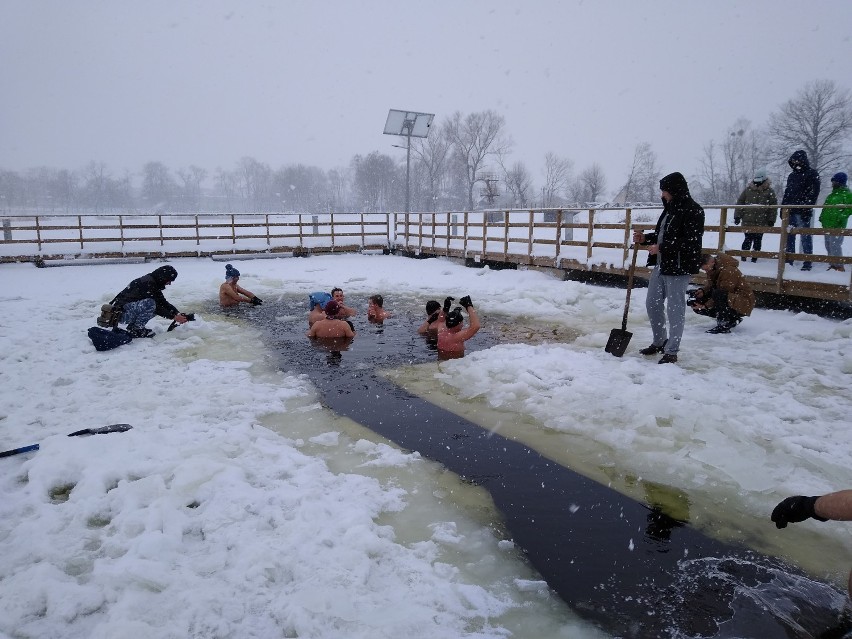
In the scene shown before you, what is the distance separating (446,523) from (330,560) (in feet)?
2.56

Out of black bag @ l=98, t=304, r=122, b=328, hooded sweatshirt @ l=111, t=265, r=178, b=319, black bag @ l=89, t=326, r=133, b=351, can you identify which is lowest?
black bag @ l=89, t=326, r=133, b=351

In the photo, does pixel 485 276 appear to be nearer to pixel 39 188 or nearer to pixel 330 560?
pixel 330 560

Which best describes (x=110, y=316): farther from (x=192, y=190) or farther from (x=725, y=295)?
(x=192, y=190)

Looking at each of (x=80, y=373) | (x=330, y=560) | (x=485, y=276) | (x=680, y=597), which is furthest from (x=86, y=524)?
(x=485, y=276)

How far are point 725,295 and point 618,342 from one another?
2396mm

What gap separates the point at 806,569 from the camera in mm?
2891

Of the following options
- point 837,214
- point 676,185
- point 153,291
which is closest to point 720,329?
point 676,185

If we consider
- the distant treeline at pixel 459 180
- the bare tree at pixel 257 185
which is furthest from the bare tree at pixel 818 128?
the bare tree at pixel 257 185

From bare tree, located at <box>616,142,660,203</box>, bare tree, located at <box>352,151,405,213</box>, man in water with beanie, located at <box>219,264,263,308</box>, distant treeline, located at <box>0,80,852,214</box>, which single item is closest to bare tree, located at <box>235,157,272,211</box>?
distant treeline, located at <box>0,80,852,214</box>

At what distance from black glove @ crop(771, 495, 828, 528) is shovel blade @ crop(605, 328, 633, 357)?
431cm

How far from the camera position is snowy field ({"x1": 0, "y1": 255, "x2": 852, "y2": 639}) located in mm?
2580

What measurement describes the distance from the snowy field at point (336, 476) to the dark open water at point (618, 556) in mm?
166

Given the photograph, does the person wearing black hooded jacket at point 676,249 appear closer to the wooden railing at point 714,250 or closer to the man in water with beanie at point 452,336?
the man in water with beanie at point 452,336

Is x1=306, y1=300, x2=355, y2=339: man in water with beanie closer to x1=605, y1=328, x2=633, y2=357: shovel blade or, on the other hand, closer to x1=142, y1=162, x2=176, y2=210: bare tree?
x1=605, y1=328, x2=633, y2=357: shovel blade
